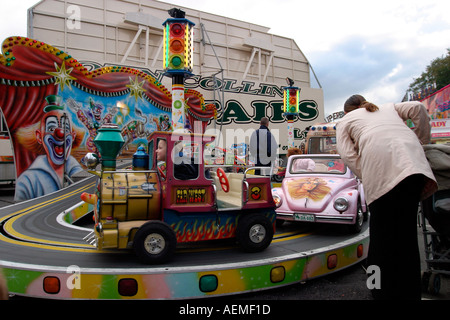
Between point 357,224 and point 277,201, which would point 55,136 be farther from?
point 357,224

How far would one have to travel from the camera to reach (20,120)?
31.9 ft

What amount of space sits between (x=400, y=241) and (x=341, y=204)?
2908mm

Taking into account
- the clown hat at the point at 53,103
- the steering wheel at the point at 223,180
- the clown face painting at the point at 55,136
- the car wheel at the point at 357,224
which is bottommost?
the car wheel at the point at 357,224

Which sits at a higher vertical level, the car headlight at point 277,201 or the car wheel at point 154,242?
the car headlight at point 277,201

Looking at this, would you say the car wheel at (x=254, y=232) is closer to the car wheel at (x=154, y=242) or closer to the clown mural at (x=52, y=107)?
the car wheel at (x=154, y=242)

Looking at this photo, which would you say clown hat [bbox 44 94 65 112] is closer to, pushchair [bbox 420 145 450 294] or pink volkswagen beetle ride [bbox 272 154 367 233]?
pink volkswagen beetle ride [bbox 272 154 367 233]

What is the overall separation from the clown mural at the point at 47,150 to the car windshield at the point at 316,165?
7.43 meters

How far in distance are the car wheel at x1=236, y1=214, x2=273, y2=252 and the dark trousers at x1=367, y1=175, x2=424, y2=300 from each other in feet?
6.06

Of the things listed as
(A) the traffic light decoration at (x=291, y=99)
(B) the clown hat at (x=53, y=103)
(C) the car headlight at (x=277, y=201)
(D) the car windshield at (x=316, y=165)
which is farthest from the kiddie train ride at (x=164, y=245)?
(A) the traffic light decoration at (x=291, y=99)

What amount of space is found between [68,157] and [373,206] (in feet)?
34.2

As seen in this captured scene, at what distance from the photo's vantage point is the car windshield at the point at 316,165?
20.6 ft

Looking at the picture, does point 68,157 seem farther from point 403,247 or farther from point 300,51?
point 300,51

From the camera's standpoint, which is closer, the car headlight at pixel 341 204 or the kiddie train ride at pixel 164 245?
the kiddie train ride at pixel 164 245
